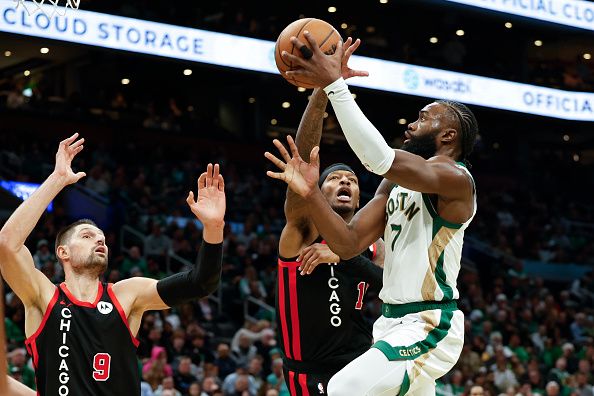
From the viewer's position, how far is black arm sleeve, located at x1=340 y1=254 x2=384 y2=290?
247 inches

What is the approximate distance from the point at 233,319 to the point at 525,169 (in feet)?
47.7

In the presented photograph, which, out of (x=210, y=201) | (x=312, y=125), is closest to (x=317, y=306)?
(x=210, y=201)

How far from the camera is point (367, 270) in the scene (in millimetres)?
6297

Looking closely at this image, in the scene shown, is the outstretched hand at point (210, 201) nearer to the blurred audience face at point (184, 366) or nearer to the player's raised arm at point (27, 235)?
the player's raised arm at point (27, 235)

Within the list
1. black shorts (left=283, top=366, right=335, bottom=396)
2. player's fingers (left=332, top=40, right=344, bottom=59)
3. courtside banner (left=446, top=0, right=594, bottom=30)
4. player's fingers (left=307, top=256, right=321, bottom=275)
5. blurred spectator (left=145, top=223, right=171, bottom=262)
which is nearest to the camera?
player's fingers (left=332, top=40, right=344, bottom=59)

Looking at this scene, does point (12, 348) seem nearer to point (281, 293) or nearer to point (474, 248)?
point (281, 293)

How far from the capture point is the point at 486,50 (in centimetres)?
2861

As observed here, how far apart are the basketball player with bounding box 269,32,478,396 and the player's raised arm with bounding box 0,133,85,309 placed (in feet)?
4.61

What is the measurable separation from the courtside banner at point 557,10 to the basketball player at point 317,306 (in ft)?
46.4

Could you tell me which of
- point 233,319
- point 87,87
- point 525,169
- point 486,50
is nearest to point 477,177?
point 525,169

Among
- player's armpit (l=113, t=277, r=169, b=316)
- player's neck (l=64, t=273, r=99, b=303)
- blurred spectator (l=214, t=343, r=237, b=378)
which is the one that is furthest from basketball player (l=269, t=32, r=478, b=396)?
blurred spectator (l=214, t=343, r=237, b=378)

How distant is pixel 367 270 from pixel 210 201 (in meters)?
1.17

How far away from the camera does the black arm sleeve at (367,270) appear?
6.27 meters

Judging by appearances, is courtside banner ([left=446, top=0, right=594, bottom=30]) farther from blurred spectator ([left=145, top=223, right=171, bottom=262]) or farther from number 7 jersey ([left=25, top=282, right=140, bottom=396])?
number 7 jersey ([left=25, top=282, right=140, bottom=396])
